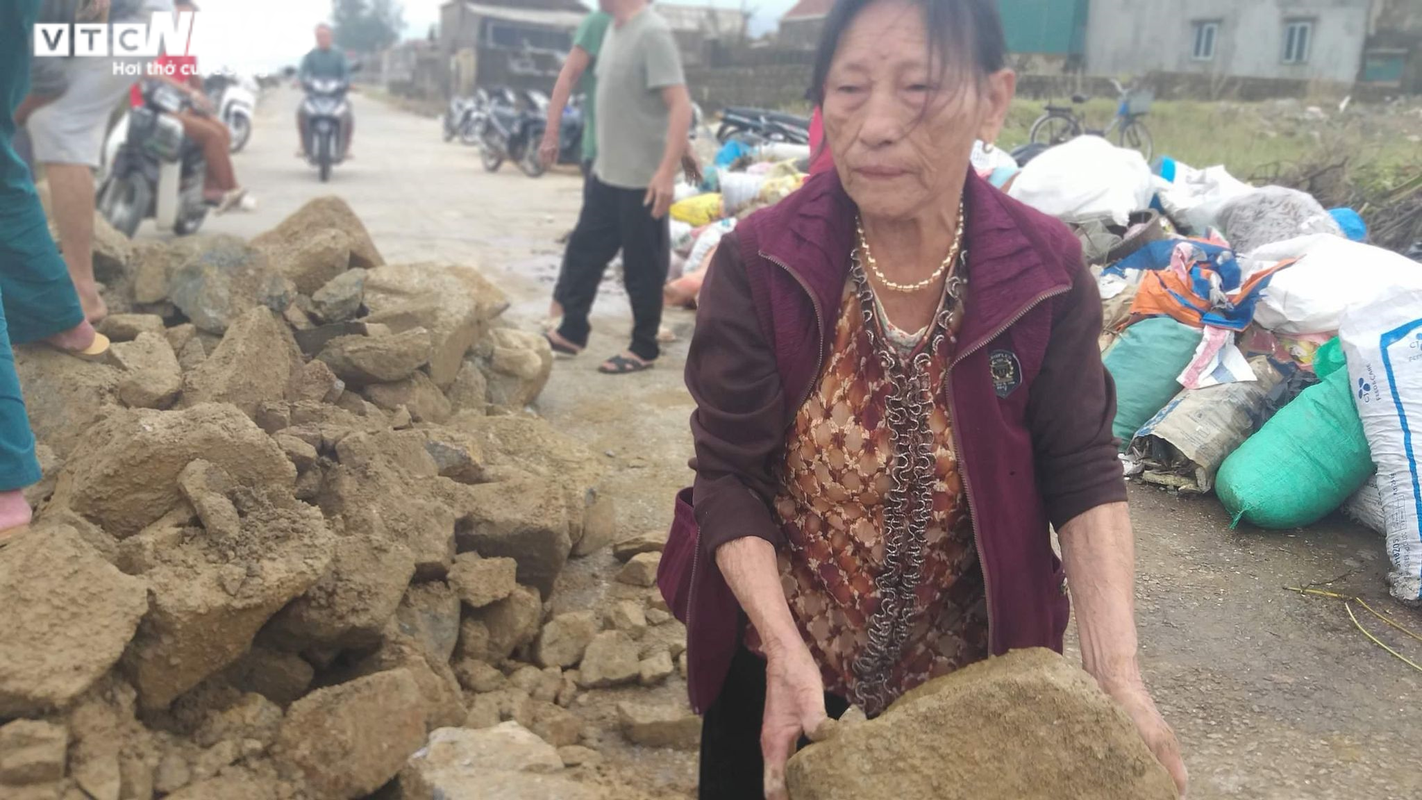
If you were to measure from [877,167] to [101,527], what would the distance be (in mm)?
1689

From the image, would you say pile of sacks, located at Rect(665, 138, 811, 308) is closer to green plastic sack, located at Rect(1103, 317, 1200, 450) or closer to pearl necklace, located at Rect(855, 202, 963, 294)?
green plastic sack, located at Rect(1103, 317, 1200, 450)

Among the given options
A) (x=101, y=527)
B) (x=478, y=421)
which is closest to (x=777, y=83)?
(x=478, y=421)

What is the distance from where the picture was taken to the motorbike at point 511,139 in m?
14.5

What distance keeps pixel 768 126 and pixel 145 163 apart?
5.82 metres

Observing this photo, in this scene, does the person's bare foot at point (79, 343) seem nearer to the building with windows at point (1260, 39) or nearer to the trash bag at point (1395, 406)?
the trash bag at point (1395, 406)

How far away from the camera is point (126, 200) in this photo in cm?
692

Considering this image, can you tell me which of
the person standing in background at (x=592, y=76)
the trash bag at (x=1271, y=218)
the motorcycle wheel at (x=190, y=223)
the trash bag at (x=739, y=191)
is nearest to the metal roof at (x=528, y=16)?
the motorcycle wheel at (x=190, y=223)

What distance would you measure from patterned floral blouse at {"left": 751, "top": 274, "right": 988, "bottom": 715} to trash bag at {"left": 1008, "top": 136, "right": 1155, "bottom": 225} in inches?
145

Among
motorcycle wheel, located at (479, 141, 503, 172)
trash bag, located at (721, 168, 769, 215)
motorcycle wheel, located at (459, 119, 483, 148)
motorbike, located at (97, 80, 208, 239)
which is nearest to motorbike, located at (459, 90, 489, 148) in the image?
motorcycle wheel, located at (459, 119, 483, 148)

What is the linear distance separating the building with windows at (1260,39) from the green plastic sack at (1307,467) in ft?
12.6

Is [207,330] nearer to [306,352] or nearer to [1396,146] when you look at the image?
[306,352]

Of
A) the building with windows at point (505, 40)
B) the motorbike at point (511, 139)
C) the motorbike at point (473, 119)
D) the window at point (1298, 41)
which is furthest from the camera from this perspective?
the building with windows at point (505, 40)

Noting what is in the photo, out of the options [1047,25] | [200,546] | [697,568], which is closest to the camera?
[697,568]

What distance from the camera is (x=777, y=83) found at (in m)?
17.3
